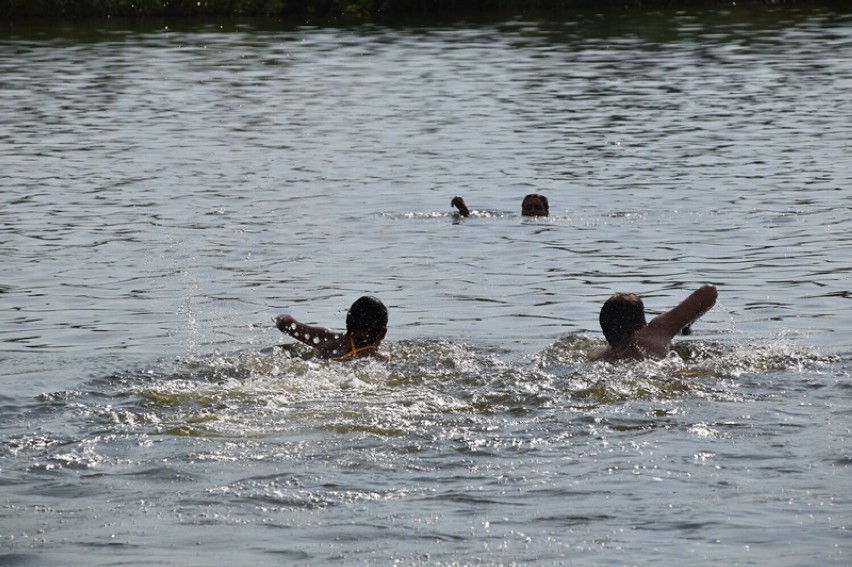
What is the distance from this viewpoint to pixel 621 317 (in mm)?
11375

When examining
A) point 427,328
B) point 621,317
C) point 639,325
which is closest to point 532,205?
point 427,328

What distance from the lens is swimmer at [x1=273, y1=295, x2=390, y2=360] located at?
1173 cm

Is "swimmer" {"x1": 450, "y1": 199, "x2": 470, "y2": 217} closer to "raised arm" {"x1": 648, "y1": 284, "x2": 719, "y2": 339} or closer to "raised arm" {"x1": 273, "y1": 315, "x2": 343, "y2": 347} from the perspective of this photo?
"raised arm" {"x1": 273, "y1": 315, "x2": 343, "y2": 347}

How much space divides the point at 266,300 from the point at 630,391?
5312mm

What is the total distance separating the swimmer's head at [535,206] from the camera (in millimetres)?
18959

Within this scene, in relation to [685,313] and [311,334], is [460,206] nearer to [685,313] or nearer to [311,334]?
[311,334]

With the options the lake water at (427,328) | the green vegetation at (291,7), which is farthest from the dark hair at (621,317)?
the green vegetation at (291,7)

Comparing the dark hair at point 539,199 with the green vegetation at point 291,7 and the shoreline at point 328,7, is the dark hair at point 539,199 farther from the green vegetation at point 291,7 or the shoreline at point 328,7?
the green vegetation at point 291,7

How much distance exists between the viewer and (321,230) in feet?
61.3

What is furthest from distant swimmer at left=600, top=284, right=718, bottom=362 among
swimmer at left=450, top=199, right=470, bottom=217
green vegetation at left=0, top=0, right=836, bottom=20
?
green vegetation at left=0, top=0, right=836, bottom=20

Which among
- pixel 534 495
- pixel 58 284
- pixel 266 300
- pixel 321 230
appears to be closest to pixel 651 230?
pixel 321 230

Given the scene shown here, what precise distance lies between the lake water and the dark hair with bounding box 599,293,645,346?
35 centimetres

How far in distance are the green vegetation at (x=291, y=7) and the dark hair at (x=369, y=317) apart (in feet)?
171

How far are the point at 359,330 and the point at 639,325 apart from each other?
2.12 meters
